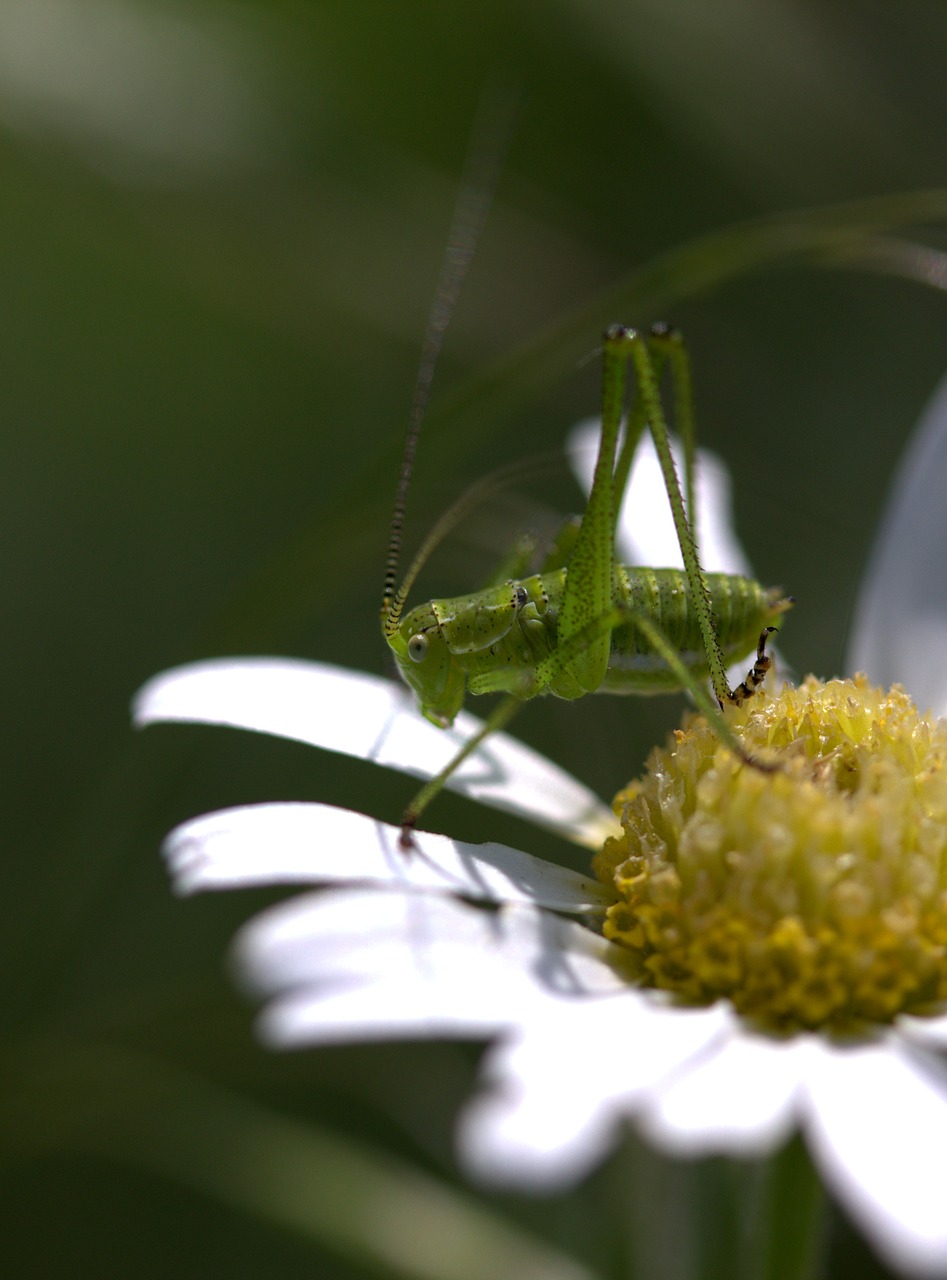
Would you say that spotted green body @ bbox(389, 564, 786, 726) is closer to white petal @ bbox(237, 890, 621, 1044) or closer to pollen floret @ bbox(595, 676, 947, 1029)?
pollen floret @ bbox(595, 676, 947, 1029)

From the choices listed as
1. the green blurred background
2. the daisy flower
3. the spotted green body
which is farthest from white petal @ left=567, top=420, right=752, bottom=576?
the daisy flower

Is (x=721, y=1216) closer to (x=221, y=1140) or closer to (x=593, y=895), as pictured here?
(x=593, y=895)

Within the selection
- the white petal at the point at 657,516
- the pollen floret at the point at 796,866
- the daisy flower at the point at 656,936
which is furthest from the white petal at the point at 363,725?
the white petal at the point at 657,516

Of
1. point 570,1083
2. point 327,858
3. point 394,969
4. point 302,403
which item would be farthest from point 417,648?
point 302,403

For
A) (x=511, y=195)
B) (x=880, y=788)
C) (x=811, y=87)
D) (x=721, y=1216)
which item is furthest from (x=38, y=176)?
(x=721, y=1216)

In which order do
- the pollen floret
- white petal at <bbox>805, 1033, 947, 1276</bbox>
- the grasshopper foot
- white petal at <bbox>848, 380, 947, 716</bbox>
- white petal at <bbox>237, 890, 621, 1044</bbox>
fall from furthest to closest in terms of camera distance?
1. white petal at <bbox>848, 380, 947, 716</bbox>
2. the grasshopper foot
3. the pollen floret
4. white petal at <bbox>237, 890, 621, 1044</bbox>
5. white petal at <bbox>805, 1033, 947, 1276</bbox>

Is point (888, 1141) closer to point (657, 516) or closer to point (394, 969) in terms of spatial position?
point (394, 969)
